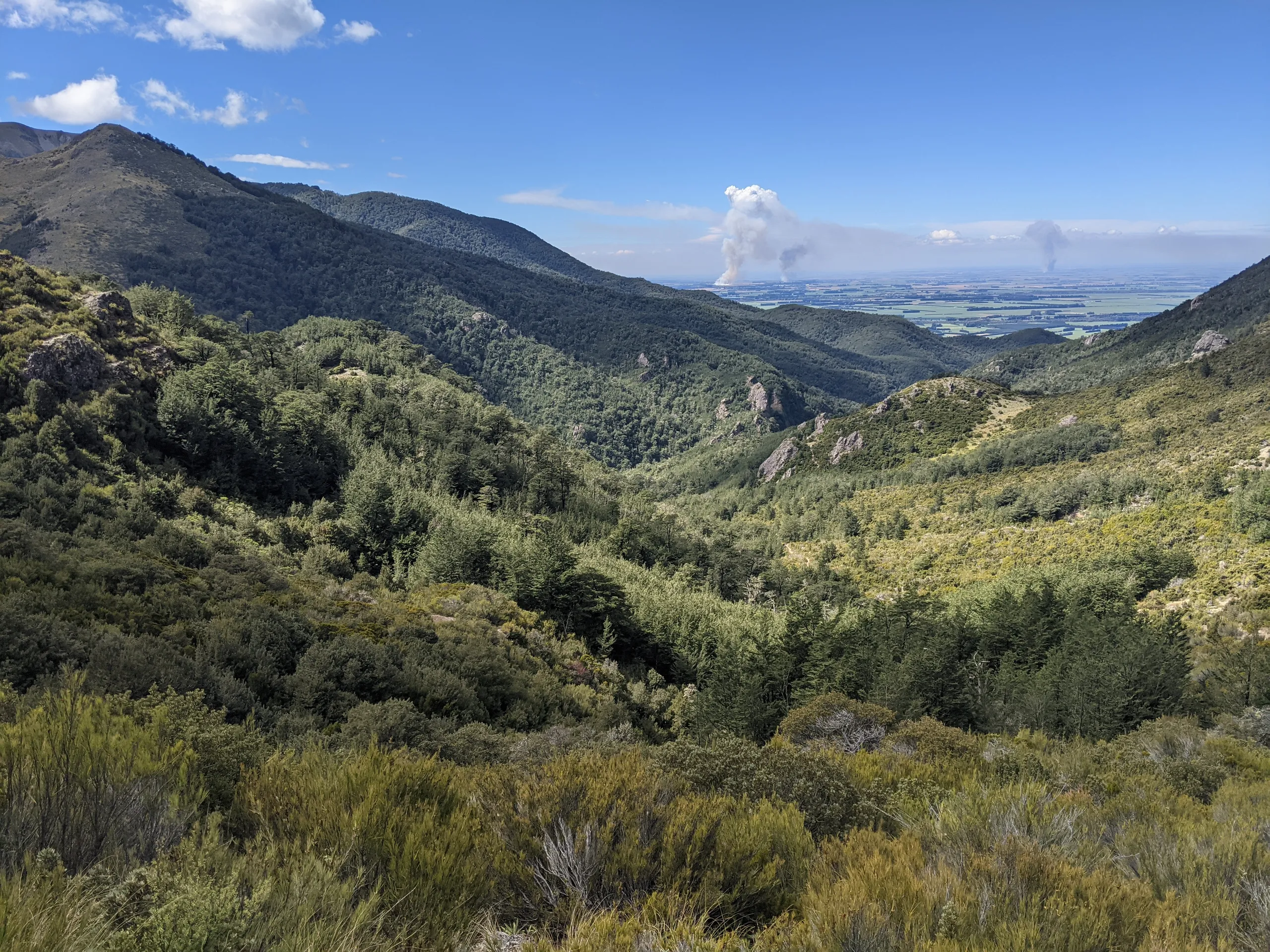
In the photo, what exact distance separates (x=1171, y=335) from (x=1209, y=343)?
45704 millimetres

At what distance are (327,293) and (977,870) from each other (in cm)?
23110

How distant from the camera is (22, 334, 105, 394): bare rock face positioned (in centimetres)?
2758

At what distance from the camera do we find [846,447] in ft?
401

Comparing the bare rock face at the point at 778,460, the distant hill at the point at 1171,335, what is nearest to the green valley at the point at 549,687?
the bare rock face at the point at 778,460

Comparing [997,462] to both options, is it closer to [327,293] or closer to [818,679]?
[818,679]

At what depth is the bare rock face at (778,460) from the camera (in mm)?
133750

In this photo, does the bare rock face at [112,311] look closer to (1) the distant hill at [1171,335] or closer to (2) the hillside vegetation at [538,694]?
(2) the hillside vegetation at [538,694]

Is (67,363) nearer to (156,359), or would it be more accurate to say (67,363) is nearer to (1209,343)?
(156,359)

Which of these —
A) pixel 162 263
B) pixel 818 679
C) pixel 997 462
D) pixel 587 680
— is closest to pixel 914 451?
pixel 997 462

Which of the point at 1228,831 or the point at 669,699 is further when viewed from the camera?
the point at 669,699

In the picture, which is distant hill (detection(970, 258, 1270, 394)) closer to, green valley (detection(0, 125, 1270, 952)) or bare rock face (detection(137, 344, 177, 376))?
green valley (detection(0, 125, 1270, 952))

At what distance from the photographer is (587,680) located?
24125 millimetres

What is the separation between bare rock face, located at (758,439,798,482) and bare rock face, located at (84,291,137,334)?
113 metres

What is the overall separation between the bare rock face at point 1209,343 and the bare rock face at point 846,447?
5981cm
